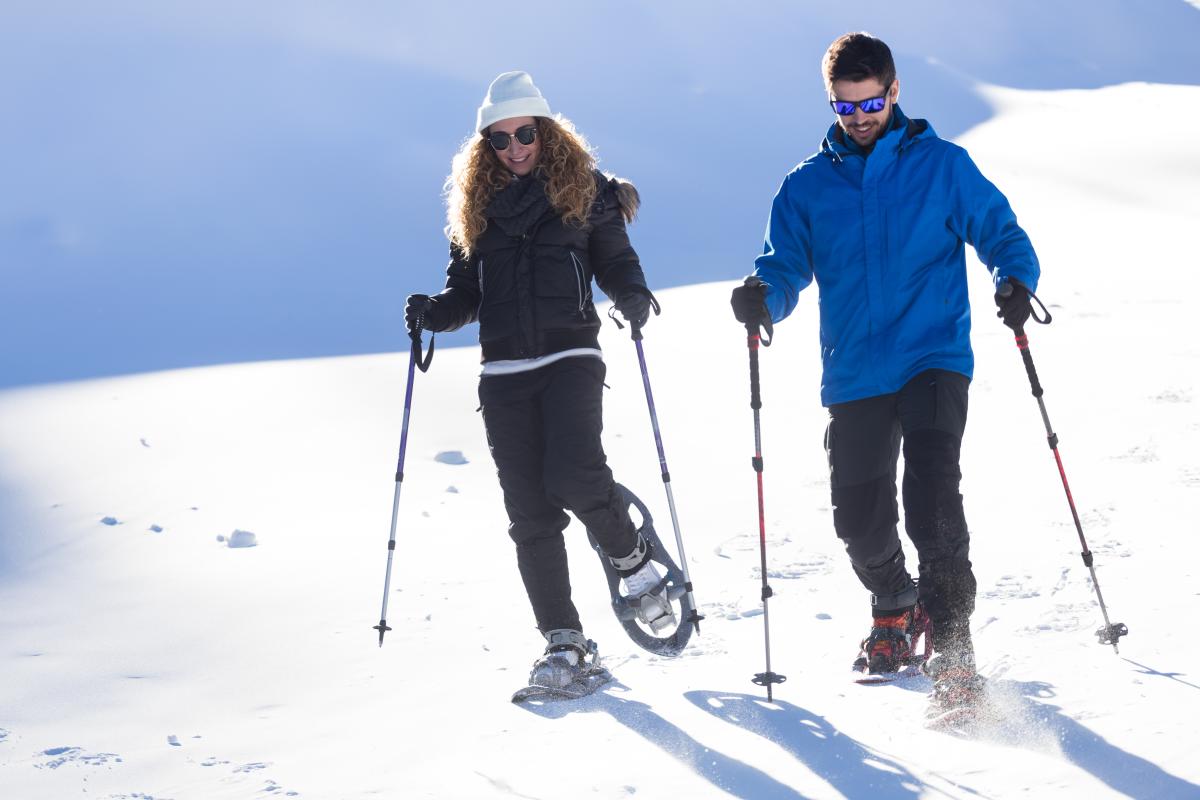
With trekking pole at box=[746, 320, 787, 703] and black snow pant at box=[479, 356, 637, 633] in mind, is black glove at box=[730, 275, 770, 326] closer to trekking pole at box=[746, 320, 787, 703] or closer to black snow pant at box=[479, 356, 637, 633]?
trekking pole at box=[746, 320, 787, 703]

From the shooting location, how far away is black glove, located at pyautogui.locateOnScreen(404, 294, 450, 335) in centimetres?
430

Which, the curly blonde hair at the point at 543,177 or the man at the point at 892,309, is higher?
the curly blonde hair at the point at 543,177

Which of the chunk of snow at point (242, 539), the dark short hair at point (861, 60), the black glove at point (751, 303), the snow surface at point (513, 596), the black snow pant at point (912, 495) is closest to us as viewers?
the snow surface at point (513, 596)

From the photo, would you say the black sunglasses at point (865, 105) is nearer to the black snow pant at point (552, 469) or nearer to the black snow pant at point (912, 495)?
the black snow pant at point (912, 495)

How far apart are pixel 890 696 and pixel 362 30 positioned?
77.7 feet

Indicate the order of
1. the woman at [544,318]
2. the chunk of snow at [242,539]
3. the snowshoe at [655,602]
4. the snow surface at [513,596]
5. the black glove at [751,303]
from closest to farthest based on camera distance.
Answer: the snow surface at [513,596], the black glove at [751,303], the woman at [544,318], the snowshoe at [655,602], the chunk of snow at [242,539]

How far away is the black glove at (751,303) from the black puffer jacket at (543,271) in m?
0.43

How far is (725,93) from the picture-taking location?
2634cm

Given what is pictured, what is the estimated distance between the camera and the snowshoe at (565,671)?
13.1ft

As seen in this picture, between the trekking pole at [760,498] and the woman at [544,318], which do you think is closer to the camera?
the trekking pole at [760,498]

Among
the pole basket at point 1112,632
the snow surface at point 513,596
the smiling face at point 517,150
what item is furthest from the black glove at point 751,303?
the pole basket at point 1112,632

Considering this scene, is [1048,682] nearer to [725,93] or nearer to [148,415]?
[148,415]

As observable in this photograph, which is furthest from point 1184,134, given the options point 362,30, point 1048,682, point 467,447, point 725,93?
point 1048,682

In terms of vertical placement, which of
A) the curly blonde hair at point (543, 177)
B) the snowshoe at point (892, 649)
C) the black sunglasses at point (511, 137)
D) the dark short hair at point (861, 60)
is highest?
the dark short hair at point (861, 60)
